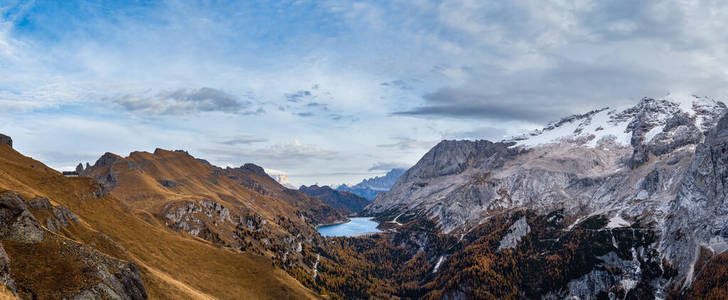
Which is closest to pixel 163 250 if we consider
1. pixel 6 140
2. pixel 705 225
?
pixel 6 140

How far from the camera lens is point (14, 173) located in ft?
340

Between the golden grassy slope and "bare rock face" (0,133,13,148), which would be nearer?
the golden grassy slope

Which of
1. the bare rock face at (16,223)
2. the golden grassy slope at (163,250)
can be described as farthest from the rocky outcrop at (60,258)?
the golden grassy slope at (163,250)

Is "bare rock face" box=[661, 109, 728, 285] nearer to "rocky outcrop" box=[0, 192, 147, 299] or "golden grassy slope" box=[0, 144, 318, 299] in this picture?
"golden grassy slope" box=[0, 144, 318, 299]

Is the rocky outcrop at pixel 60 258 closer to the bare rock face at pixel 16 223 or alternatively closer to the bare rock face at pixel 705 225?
the bare rock face at pixel 16 223

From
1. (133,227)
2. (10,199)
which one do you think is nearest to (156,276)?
(10,199)

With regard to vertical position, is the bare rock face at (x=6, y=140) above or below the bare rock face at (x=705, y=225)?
above

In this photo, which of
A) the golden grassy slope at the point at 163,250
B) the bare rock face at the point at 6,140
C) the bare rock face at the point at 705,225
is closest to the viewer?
the golden grassy slope at the point at 163,250

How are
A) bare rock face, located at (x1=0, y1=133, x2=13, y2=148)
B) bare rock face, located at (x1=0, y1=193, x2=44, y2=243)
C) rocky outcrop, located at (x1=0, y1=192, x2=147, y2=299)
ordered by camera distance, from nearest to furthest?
rocky outcrop, located at (x1=0, y1=192, x2=147, y2=299) → bare rock face, located at (x1=0, y1=193, x2=44, y2=243) → bare rock face, located at (x1=0, y1=133, x2=13, y2=148)

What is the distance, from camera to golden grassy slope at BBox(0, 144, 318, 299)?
95375mm

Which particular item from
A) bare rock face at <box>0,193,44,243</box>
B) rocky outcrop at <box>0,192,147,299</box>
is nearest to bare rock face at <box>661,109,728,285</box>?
rocky outcrop at <box>0,192,147,299</box>

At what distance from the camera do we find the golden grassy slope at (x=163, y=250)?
9538cm

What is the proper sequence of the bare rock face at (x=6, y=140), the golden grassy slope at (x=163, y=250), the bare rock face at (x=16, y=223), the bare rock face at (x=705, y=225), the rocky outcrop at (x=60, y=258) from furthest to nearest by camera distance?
1. the bare rock face at (x=705, y=225)
2. the bare rock face at (x=6, y=140)
3. the golden grassy slope at (x=163, y=250)
4. the bare rock face at (x=16, y=223)
5. the rocky outcrop at (x=60, y=258)

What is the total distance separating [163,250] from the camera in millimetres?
107375
